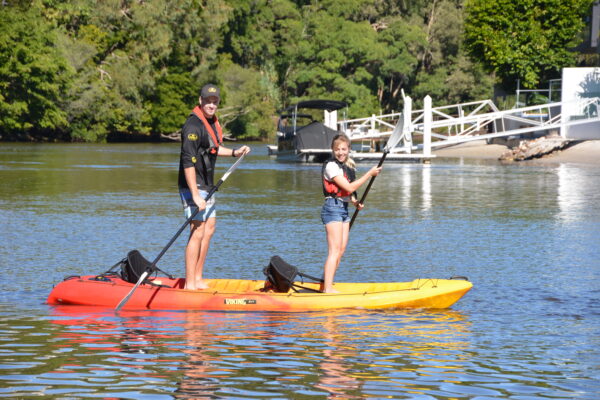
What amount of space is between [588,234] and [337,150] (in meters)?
8.80

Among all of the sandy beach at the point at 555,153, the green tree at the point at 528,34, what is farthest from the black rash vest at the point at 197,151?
the green tree at the point at 528,34

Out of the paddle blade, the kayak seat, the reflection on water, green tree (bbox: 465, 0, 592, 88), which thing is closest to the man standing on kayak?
the kayak seat

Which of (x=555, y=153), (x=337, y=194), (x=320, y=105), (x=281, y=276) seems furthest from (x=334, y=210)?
(x=320, y=105)

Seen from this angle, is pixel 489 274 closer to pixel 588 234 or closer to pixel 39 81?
pixel 588 234

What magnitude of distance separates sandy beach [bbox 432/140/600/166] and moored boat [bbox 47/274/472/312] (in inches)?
1400

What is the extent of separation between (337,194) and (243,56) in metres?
87.3

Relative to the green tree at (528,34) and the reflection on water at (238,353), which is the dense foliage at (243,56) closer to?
the green tree at (528,34)

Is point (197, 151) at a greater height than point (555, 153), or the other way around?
point (197, 151)

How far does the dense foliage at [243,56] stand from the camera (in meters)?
65.5

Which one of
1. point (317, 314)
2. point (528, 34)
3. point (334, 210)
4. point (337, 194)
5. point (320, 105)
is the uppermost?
point (528, 34)

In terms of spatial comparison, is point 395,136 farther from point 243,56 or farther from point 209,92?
point 243,56

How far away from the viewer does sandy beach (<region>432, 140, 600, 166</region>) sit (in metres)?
48.4

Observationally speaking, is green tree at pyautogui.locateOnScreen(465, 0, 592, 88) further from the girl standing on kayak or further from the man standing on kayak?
the man standing on kayak

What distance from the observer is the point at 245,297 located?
1142 cm
